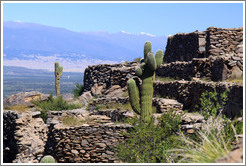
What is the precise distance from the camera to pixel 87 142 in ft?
41.6

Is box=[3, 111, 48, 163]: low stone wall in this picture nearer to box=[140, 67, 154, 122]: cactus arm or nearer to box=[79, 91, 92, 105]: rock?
box=[140, 67, 154, 122]: cactus arm

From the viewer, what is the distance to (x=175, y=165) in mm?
6879

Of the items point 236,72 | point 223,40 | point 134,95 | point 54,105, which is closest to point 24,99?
point 54,105

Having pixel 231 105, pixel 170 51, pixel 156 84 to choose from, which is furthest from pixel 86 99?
pixel 231 105

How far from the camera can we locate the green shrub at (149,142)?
32.6ft

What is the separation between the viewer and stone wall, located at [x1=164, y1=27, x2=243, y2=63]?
61.8 ft

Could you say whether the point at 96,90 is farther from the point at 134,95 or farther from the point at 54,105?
the point at 134,95

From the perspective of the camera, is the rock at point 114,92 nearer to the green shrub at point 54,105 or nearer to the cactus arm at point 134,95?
the green shrub at point 54,105

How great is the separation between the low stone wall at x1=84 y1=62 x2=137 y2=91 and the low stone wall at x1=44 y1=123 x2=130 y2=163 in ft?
28.1

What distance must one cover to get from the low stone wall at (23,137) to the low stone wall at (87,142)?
4.20 ft

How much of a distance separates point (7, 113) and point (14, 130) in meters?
1.07

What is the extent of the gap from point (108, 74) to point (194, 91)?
8049mm

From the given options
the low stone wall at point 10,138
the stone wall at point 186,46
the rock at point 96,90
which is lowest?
the low stone wall at point 10,138

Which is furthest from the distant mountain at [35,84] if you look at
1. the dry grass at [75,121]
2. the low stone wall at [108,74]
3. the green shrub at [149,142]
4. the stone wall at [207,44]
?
the green shrub at [149,142]
